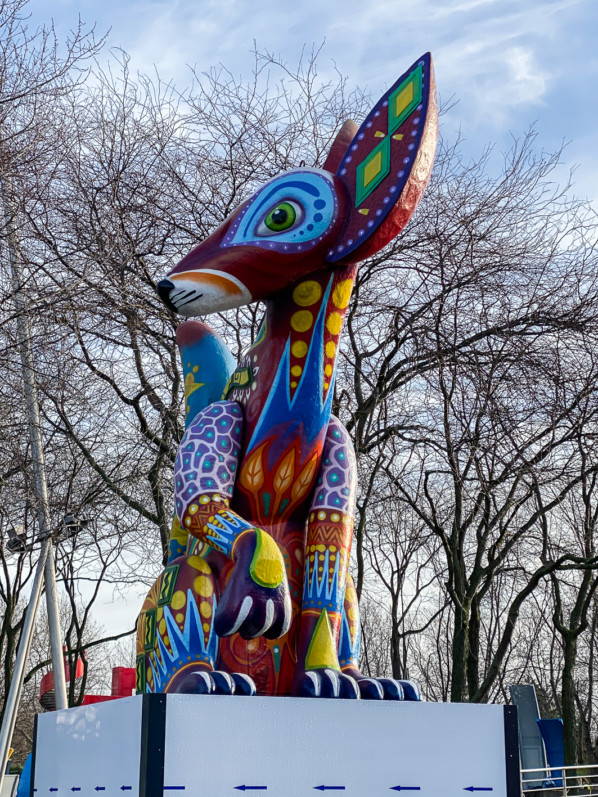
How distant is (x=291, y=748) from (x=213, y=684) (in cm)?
35

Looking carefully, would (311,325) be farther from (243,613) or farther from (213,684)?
(213,684)

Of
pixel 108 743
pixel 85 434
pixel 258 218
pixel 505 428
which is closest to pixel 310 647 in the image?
pixel 108 743

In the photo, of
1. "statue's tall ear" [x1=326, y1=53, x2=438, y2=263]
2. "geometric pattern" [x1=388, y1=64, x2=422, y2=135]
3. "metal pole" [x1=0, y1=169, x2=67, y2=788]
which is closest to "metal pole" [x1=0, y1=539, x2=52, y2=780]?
"metal pole" [x1=0, y1=169, x2=67, y2=788]

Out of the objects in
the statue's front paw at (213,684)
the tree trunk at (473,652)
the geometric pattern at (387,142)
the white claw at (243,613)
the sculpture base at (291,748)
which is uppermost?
the geometric pattern at (387,142)

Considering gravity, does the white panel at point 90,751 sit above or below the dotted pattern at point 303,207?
below

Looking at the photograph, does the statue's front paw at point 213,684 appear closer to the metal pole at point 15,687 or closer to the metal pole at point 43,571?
the metal pole at point 43,571

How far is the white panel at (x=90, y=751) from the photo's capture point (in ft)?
9.56

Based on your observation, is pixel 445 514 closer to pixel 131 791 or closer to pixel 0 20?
pixel 0 20

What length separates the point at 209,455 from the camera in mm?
3672

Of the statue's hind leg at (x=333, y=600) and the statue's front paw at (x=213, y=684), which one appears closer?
the statue's front paw at (x=213, y=684)

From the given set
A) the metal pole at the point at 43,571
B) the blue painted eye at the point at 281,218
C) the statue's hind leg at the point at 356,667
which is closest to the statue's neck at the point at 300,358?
the blue painted eye at the point at 281,218

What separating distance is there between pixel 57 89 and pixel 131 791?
16.9 ft

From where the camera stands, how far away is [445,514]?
12406mm

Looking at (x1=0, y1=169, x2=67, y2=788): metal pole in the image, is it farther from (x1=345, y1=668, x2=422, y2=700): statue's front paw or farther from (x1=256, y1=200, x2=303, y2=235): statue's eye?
(x1=345, y1=668, x2=422, y2=700): statue's front paw
